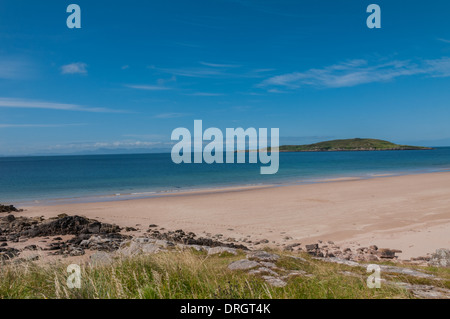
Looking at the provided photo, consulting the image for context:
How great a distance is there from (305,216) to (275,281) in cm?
1510

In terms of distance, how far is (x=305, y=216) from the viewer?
20.2 m

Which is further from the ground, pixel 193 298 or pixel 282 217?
pixel 193 298

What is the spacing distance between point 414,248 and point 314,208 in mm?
10334

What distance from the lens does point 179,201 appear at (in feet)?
92.9

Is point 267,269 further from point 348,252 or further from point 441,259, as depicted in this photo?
point 348,252

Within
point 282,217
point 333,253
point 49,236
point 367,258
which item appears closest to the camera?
point 367,258

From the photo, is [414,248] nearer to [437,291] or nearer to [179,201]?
[437,291]

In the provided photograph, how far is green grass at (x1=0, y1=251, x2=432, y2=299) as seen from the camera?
453cm

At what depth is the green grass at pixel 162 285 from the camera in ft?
14.9

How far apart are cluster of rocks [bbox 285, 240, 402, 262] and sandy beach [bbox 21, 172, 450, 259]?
654 mm

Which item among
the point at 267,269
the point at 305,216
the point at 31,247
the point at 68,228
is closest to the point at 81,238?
the point at 31,247
